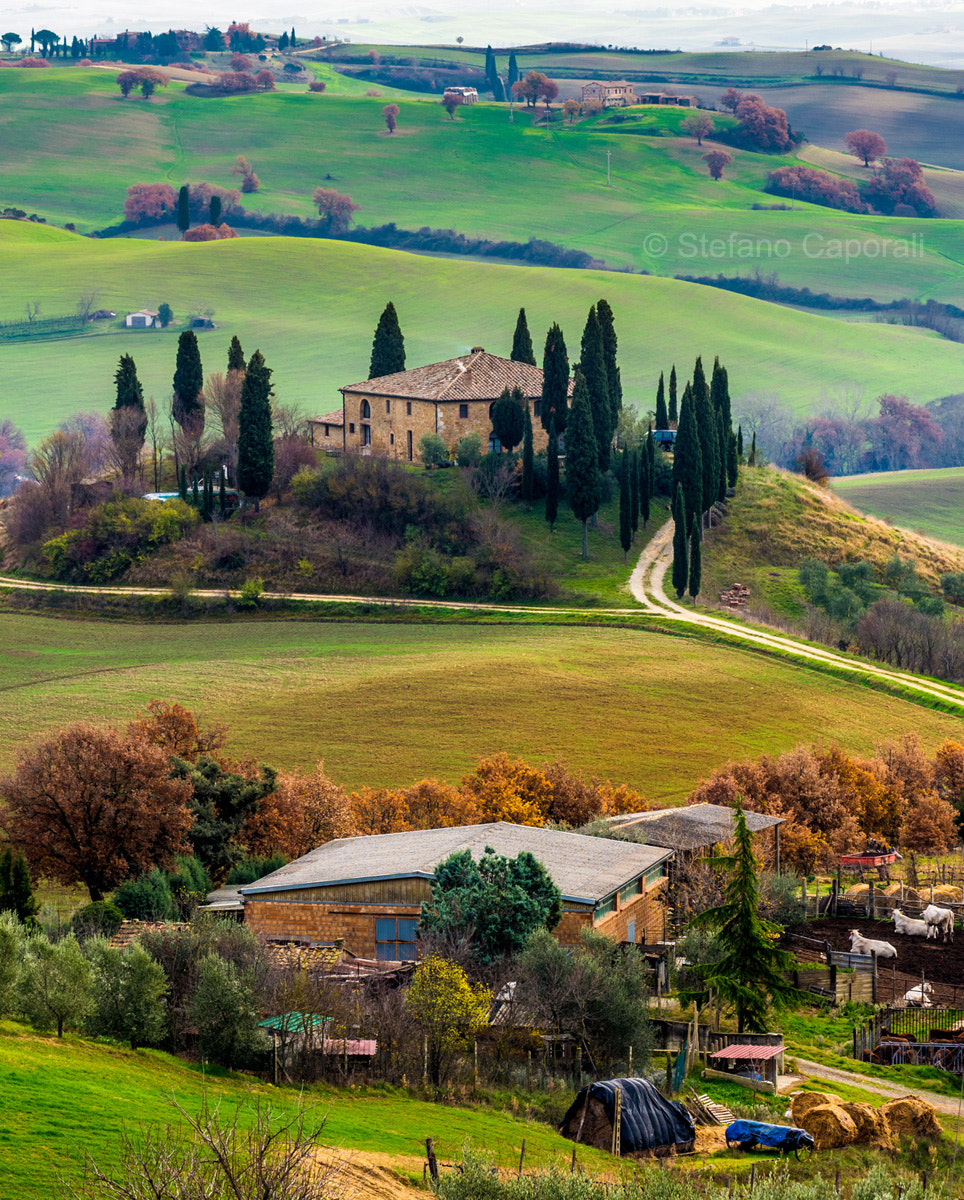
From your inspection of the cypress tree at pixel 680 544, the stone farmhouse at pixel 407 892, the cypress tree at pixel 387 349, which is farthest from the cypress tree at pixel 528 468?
the stone farmhouse at pixel 407 892

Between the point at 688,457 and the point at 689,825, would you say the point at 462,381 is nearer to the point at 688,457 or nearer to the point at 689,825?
the point at 688,457

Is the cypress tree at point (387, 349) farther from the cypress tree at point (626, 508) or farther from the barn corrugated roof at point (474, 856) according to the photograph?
the barn corrugated roof at point (474, 856)

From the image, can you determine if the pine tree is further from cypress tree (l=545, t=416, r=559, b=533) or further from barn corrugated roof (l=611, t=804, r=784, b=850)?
barn corrugated roof (l=611, t=804, r=784, b=850)

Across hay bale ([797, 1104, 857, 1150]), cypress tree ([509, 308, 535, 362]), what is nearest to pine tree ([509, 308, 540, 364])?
cypress tree ([509, 308, 535, 362])

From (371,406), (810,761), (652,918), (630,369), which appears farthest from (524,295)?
(652,918)

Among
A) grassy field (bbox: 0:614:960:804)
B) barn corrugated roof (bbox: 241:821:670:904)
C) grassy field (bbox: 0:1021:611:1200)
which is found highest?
grassy field (bbox: 0:1021:611:1200)

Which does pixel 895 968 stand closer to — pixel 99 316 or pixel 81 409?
pixel 81 409

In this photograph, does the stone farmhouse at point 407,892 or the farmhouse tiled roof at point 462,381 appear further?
the farmhouse tiled roof at point 462,381
